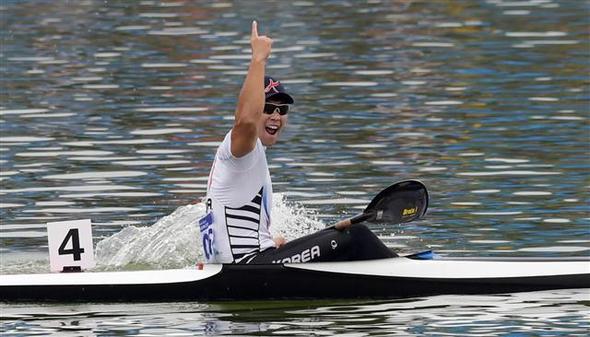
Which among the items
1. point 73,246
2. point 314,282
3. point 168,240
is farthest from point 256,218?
point 168,240

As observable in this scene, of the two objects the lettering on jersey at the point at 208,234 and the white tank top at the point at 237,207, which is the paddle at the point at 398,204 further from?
the lettering on jersey at the point at 208,234

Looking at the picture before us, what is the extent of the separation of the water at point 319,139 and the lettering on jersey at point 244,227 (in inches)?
14.3

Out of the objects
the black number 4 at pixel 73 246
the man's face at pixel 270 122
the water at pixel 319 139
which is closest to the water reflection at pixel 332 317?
the water at pixel 319 139

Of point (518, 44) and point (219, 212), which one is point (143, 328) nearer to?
point (219, 212)

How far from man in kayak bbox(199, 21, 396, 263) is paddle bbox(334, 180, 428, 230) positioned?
13 centimetres

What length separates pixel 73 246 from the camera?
11.6 meters

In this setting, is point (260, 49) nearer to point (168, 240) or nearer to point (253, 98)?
point (253, 98)

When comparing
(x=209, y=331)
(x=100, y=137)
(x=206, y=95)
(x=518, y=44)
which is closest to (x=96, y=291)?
(x=209, y=331)

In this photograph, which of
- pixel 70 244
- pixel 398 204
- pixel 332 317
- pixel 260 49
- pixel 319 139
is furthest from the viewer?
pixel 319 139

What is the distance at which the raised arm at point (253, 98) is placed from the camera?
10.5 meters

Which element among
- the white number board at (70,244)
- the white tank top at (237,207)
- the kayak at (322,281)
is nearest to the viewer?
the white tank top at (237,207)

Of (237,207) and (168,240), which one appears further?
(168,240)

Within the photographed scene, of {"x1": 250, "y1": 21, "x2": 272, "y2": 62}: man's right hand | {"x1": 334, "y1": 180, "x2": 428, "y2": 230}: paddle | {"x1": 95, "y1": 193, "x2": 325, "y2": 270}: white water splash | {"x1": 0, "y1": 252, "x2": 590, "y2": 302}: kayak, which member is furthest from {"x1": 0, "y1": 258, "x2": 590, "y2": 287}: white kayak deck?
{"x1": 250, "y1": 21, "x2": 272, "y2": 62}: man's right hand

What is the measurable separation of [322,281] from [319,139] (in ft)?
25.5
